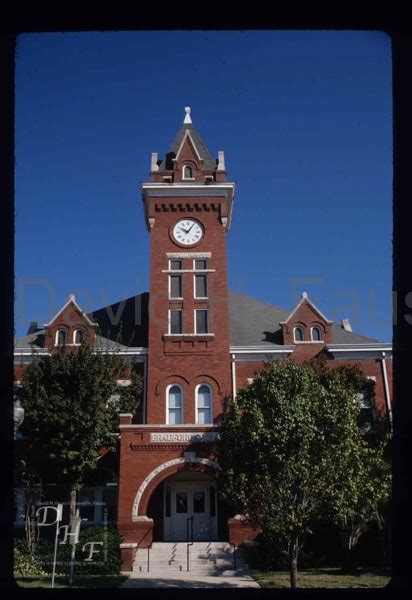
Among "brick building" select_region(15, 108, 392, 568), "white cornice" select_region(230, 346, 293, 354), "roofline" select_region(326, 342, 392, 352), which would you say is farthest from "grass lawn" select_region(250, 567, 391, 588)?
"roofline" select_region(326, 342, 392, 352)

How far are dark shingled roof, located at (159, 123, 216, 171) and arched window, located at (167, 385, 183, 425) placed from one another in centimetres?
975

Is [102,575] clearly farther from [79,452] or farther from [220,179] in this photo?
[220,179]

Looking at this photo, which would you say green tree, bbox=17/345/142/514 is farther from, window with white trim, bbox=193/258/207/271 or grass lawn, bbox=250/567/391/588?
grass lawn, bbox=250/567/391/588

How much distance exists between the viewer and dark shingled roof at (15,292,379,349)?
25.5m

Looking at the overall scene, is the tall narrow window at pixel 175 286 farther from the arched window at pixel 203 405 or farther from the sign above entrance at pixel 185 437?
the sign above entrance at pixel 185 437

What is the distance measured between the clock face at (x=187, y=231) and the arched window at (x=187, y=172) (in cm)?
203

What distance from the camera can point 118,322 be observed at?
2697 cm

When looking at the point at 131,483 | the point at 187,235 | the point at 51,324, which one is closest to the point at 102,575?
the point at 131,483

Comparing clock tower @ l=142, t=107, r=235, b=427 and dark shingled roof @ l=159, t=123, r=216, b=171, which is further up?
dark shingled roof @ l=159, t=123, r=216, b=171

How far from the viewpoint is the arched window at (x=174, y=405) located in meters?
23.1
